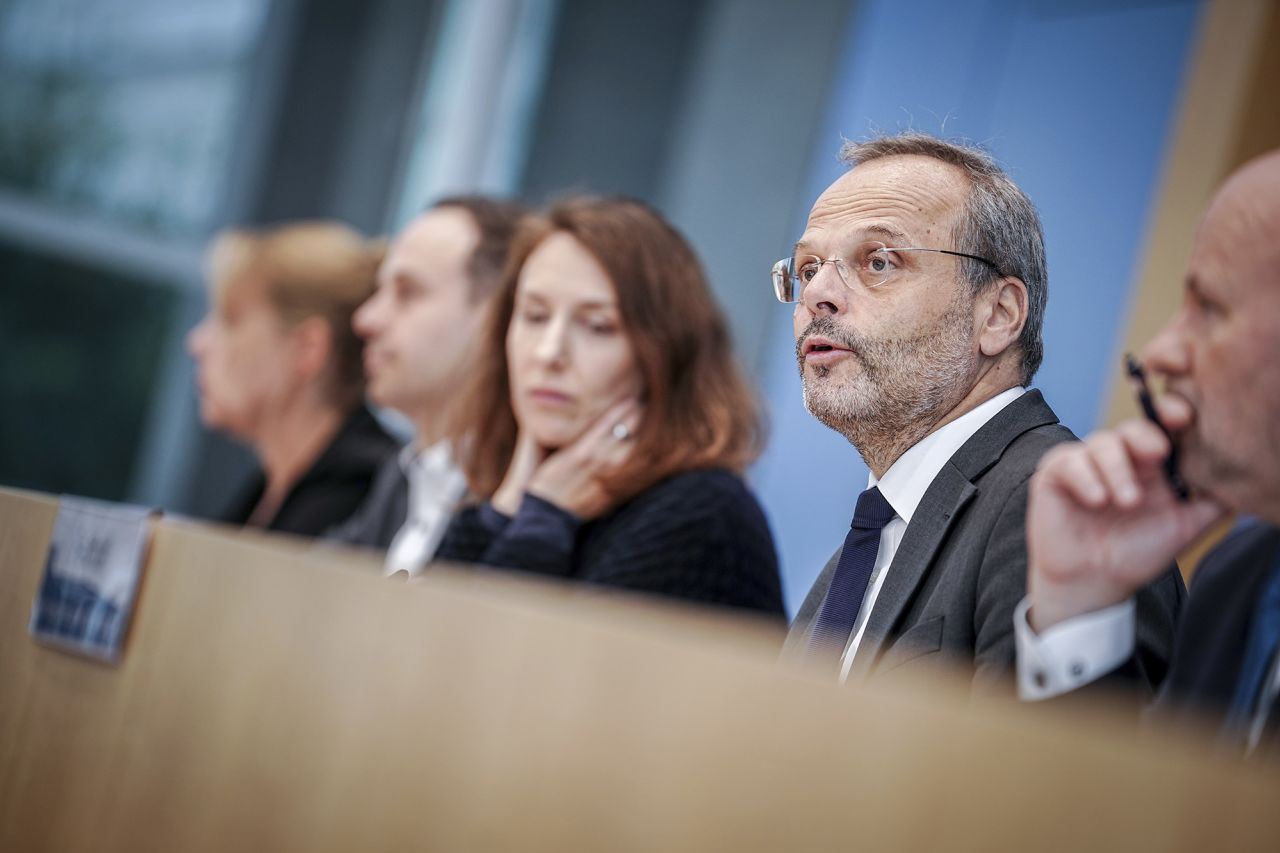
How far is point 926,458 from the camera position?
4.75 feet

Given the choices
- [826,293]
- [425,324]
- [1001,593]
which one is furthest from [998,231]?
[425,324]

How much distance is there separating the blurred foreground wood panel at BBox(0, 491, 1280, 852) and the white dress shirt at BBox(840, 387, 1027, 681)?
51 centimetres

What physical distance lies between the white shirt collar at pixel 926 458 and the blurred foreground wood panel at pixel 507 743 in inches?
21.4

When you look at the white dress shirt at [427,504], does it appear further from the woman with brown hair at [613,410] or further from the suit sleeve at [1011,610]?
the suit sleeve at [1011,610]

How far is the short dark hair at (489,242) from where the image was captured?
288 centimetres

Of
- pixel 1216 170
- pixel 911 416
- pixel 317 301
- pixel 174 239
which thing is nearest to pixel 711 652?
pixel 911 416

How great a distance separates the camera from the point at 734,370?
2.24 metres

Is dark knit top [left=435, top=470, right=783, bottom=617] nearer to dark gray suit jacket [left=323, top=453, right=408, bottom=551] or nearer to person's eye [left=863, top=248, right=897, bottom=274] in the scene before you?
person's eye [left=863, top=248, right=897, bottom=274]

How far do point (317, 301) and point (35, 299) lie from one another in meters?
1.94

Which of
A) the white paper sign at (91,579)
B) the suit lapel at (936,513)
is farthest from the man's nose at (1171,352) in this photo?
the white paper sign at (91,579)

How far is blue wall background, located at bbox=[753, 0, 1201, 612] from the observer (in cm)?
300

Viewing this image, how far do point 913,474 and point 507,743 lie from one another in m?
0.72

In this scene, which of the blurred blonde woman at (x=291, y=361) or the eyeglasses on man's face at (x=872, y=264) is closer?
the eyeglasses on man's face at (x=872, y=264)

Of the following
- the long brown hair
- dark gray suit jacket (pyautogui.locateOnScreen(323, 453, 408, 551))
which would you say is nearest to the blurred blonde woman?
dark gray suit jacket (pyautogui.locateOnScreen(323, 453, 408, 551))
